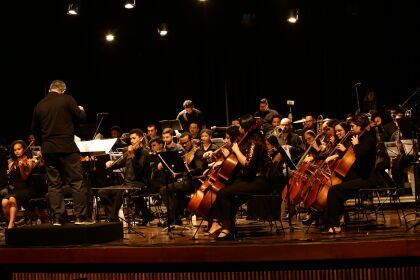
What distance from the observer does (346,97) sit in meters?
13.0

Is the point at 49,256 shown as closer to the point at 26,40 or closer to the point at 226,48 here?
the point at 26,40

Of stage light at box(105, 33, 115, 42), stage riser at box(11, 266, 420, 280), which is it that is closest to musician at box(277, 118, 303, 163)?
stage riser at box(11, 266, 420, 280)

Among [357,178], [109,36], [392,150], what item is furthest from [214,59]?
[357,178]

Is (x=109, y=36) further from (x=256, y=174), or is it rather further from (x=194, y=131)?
(x=256, y=174)

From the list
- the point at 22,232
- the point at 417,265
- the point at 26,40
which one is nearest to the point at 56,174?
the point at 22,232

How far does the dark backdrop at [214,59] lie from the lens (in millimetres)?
12492

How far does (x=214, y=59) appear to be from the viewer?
13.4 metres

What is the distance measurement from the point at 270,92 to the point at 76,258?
8.80 m

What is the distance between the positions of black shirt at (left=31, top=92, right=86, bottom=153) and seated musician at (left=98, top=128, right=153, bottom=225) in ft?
6.06

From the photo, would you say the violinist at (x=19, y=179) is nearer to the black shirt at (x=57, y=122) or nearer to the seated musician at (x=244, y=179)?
the black shirt at (x=57, y=122)

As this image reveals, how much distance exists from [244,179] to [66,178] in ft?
6.42

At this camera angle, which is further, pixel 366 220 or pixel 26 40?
pixel 26 40

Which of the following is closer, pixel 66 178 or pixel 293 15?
pixel 66 178

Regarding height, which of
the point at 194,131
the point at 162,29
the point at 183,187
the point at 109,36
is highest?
the point at 162,29
